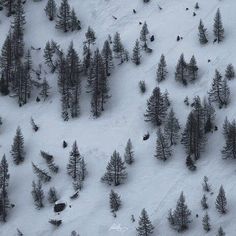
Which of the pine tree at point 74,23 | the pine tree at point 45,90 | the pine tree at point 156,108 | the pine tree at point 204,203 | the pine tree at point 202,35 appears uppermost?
the pine tree at point 74,23

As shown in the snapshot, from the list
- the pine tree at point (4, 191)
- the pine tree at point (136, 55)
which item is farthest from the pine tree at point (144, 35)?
the pine tree at point (4, 191)

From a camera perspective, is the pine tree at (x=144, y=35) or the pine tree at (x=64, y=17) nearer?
the pine tree at (x=144, y=35)

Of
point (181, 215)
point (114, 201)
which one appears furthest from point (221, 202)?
point (114, 201)

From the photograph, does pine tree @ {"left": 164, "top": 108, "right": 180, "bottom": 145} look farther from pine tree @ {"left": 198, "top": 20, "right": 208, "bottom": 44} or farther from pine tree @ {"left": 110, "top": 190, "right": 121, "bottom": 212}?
pine tree @ {"left": 198, "top": 20, "right": 208, "bottom": 44}

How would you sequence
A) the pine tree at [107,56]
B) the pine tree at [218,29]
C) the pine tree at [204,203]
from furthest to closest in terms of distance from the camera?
the pine tree at [218,29]
the pine tree at [107,56]
the pine tree at [204,203]

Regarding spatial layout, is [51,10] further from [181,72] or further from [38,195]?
[38,195]

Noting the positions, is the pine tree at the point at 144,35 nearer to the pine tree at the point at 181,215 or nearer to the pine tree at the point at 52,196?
the pine tree at the point at 52,196

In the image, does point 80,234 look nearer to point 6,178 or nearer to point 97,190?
point 97,190
